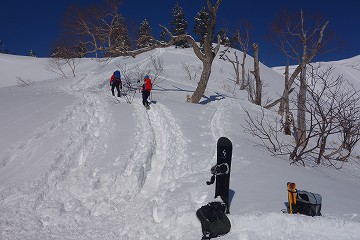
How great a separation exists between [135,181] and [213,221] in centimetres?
215

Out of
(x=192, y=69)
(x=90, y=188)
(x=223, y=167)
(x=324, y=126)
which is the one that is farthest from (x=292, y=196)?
(x=192, y=69)

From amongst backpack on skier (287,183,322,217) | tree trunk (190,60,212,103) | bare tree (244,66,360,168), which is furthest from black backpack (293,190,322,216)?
tree trunk (190,60,212,103)

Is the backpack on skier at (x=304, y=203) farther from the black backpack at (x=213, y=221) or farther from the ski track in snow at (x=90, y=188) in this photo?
the ski track in snow at (x=90, y=188)

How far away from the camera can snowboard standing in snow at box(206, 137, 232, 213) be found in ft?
12.5

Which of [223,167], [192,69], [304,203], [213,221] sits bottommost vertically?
[213,221]

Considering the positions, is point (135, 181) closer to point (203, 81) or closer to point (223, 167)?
point (223, 167)

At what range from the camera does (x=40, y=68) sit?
35.0 metres

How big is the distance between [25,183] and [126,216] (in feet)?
6.59

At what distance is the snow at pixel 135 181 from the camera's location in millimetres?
3649

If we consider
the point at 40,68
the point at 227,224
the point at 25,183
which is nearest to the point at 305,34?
the point at 227,224

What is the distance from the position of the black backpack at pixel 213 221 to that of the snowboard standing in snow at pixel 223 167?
332mm

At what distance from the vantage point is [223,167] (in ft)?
12.7

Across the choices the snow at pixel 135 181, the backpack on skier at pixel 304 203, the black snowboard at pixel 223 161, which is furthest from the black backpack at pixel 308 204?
the black snowboard at pixel 223 161

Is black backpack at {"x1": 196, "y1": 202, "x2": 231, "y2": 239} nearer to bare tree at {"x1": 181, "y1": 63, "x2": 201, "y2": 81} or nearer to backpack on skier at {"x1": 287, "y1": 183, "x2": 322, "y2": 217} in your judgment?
backpack on skier at {"x1": 287, "y1": 183, "x2": 322, "y2": 217}
